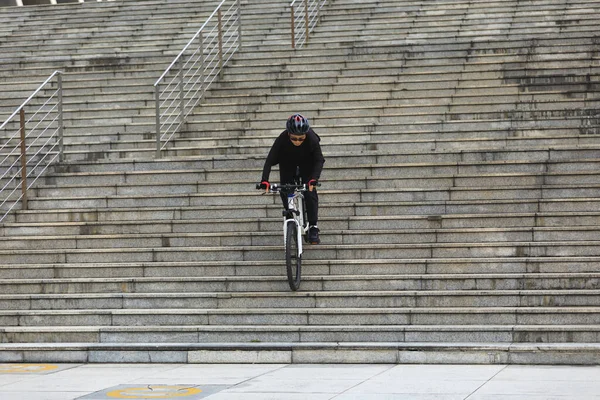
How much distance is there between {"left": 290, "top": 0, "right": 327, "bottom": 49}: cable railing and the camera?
1886cm

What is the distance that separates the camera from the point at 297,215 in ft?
37.0

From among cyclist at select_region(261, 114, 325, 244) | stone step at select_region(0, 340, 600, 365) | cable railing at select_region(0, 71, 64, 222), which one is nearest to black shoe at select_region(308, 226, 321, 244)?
cyclist at select_region(261, 114, 325, 244)

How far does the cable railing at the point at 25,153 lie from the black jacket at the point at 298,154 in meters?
3.67

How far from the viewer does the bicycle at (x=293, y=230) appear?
1092 centimetres

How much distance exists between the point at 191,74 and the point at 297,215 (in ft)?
23.3

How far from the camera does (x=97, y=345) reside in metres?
10.5

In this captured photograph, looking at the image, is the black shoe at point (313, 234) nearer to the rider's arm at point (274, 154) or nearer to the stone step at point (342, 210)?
the rider's arm at point (274, 154)

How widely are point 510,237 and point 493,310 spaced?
4.72 ft

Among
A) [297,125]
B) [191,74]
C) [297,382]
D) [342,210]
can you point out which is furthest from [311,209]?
[191,74]

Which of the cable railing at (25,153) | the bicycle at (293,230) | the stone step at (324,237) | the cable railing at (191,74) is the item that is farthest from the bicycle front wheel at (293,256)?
the cable railing at (191,74)

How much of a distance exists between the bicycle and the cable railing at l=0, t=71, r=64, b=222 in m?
3.88

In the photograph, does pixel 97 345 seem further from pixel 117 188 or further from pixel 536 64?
pixel 536 64

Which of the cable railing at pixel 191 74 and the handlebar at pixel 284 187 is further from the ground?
the cable railing at pixel 191 74

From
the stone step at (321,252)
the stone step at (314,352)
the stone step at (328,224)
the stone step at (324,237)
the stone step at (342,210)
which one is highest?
the stone step at (342,210)
